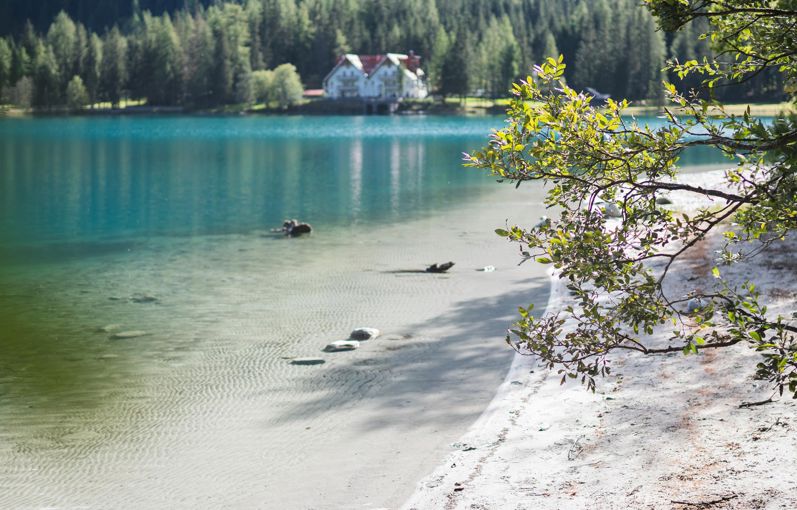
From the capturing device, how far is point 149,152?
83750 mm

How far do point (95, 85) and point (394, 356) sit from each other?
197396 mm

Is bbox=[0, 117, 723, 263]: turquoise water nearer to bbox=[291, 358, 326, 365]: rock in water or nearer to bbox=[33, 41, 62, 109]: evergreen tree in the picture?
bbox=[291, 358, 326, 365]: rock in water

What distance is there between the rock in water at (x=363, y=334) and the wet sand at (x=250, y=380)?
8.3 inches

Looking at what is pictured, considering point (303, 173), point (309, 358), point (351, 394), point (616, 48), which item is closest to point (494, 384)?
point (351, 394)

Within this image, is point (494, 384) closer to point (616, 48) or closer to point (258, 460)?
point (258, 460)

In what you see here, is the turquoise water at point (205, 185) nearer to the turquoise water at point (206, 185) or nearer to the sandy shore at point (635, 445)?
the turquoise water at point (206, 185)

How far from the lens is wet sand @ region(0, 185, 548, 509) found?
10969mm

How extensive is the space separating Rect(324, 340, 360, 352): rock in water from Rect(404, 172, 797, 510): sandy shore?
3.97m

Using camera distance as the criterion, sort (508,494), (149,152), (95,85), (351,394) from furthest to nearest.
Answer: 1. (95,85)
2. (149,152)
3. (351,394)
4. (508,494)

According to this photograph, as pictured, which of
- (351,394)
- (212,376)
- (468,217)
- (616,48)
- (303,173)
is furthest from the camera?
(616,48)

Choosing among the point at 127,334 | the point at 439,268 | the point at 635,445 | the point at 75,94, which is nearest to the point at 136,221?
the point at 439,268

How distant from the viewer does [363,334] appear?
17.7m

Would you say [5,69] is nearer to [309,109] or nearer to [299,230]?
[309,109]

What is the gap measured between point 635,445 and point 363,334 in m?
8.31
